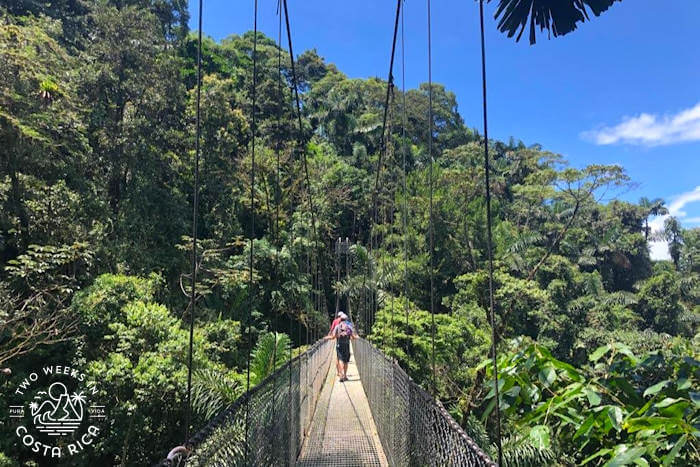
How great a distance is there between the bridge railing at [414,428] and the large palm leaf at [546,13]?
4.71ft

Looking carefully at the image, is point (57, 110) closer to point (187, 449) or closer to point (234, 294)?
point (234, 294)

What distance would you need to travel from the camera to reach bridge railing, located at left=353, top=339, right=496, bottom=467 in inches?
42.9

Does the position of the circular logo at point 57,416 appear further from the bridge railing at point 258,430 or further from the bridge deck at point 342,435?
the bridge railing at point 258,430

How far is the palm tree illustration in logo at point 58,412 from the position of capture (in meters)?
4.76

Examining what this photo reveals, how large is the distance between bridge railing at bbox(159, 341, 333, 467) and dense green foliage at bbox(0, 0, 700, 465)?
497 millimetres

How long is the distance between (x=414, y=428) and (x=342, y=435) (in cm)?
148

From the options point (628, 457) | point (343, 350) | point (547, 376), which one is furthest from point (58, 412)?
point (628, 457)

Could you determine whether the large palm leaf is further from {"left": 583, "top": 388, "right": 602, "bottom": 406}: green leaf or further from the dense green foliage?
{"left": 583, "top": 388, "right": 602, "bottom": 406}: green leaf

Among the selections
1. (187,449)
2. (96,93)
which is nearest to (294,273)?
(96,93)

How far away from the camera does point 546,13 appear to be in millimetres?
1665

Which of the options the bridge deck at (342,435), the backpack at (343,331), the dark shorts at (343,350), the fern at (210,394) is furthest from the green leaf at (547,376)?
the fern at (210,394)

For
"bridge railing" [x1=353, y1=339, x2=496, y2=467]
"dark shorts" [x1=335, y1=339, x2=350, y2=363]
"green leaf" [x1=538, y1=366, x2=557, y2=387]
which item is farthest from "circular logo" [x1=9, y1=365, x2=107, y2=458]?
"green leaf" [x1=538, y1=366, x2=557, y2=387]

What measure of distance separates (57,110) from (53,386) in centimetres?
413

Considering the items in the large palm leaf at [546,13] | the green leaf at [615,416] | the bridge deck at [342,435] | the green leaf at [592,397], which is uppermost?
the large palm leaf at [546,13]
